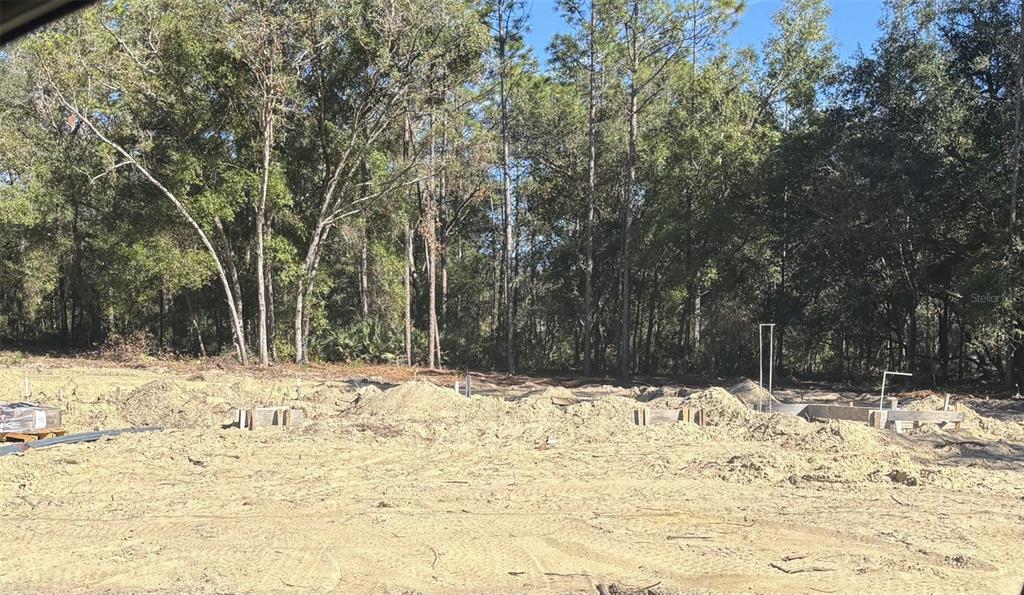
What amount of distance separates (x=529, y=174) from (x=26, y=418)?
2288 centimetres

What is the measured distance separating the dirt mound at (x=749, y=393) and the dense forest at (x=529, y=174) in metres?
5.68

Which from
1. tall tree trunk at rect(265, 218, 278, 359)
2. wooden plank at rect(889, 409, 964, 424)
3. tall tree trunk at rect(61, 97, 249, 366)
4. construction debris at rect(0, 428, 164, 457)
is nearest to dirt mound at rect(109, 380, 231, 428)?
construction debris at rect(0, 428, 164, 457)

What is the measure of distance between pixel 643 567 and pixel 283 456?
540 centimetres

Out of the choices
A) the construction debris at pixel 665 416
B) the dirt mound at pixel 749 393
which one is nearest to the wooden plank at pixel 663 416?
the construction debris at pixel 665 416

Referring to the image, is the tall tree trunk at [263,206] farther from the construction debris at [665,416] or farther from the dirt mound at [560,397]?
the construction debris at [665,416]

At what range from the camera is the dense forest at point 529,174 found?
58.2 feet

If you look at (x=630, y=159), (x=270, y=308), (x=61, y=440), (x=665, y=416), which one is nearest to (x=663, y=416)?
Answer: (x=665, y=416)

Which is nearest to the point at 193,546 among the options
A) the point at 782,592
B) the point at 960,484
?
the point at 782,592

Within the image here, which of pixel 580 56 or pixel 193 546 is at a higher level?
pixel 580 56

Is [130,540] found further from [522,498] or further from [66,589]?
[522,498]

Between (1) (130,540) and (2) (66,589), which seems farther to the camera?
(1) (130,540)

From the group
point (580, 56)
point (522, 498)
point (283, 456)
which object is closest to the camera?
point (522, 498)

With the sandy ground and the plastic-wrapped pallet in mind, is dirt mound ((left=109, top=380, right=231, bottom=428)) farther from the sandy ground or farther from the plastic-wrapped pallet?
the plastic-wrapped pallet

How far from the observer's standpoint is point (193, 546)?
213 inches
